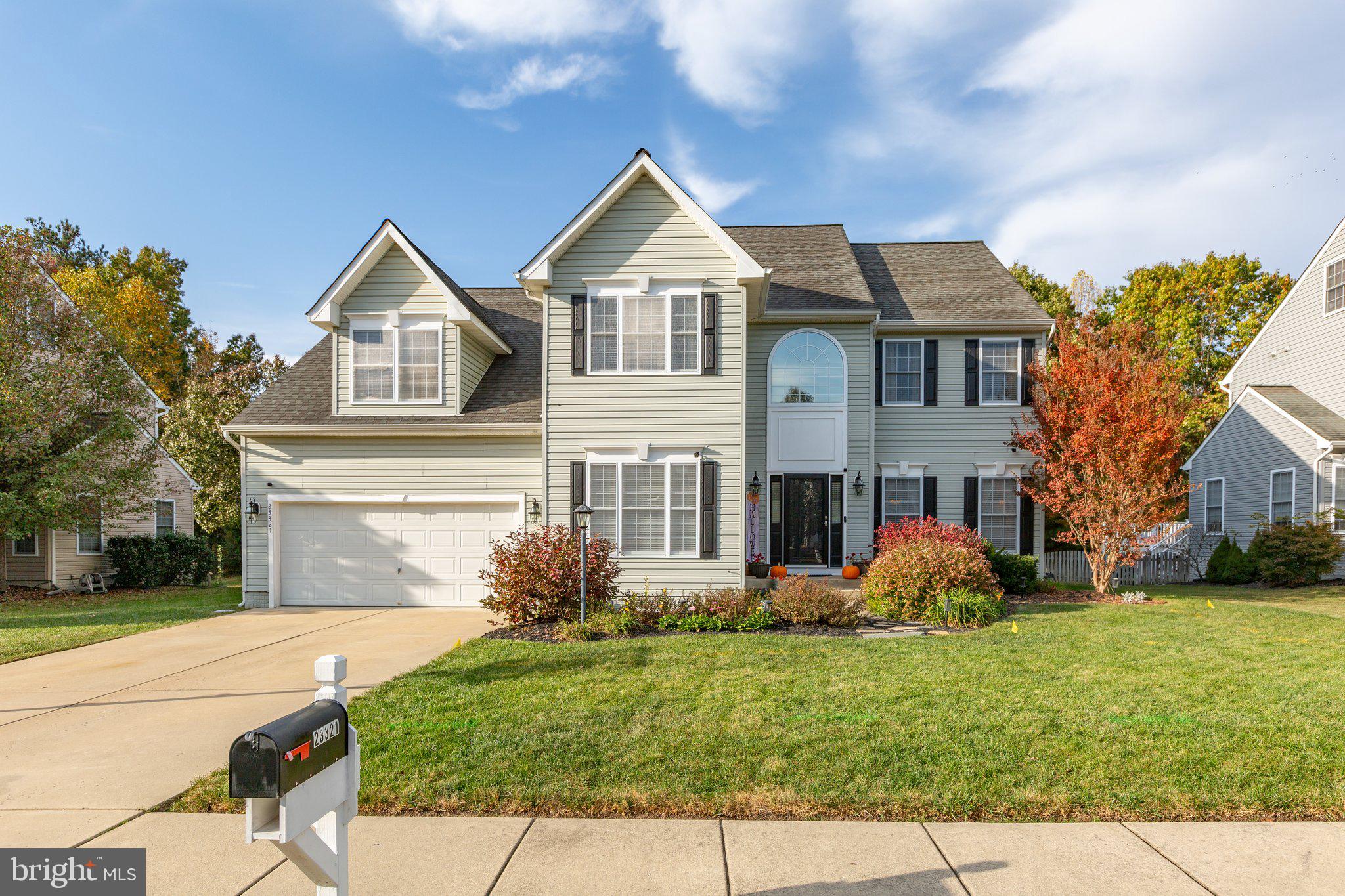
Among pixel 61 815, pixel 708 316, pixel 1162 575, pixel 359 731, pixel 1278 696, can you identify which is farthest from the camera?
pixel 1162 575

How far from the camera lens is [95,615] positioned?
13.1 meters

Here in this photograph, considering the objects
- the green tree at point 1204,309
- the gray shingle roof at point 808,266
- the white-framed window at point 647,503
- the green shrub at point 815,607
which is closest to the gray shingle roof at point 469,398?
the white-framed window at point 647,503

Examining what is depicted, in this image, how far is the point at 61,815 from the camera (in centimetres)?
439

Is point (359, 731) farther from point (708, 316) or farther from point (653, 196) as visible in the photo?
point (653, 196)

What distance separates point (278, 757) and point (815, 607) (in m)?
8.89

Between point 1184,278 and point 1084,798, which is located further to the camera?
point 1184,278

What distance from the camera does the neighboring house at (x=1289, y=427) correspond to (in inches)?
650

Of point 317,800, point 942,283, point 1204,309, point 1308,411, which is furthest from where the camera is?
point 1204,309

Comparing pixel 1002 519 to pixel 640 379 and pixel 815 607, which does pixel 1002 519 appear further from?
pixel 640 379

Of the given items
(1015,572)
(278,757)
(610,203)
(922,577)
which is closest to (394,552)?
(610,203)

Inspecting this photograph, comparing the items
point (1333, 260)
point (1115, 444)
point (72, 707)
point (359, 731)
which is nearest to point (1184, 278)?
point (1333, 260)

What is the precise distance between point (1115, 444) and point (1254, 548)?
7415mm

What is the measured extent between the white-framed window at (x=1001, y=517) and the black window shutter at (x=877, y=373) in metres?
2.90

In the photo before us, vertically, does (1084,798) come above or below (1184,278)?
below
